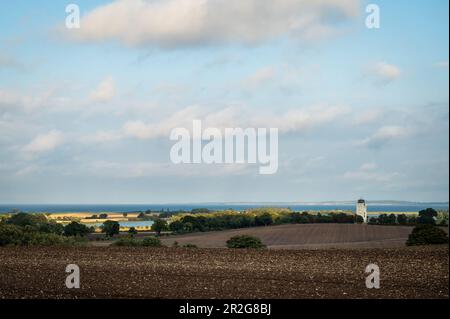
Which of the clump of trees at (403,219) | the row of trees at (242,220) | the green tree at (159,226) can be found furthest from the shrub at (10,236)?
the clump of trees at (403,219)

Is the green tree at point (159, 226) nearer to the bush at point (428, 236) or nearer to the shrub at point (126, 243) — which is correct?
the shrub at point (126, 243)

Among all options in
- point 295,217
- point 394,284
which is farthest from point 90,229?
point 394,284

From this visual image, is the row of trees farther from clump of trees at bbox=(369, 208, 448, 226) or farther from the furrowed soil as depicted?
the furrowed soil

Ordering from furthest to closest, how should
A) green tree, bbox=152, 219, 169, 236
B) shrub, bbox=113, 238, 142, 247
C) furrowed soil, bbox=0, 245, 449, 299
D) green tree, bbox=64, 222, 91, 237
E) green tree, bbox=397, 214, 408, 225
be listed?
green tree, bbox=397, 214, 408, 225
green tree, bbox=152, 219, 169, 236
green tree, bbox=64, 222, 91, 237
shrub, bbox=113, 238, 142, 247
furrowed soil, bbox=0, 245, 449, 299

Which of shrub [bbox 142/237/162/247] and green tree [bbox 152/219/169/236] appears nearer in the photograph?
shrub [bbox 142/237/162/247]

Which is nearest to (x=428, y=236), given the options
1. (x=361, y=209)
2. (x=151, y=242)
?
(x=151, y=242)

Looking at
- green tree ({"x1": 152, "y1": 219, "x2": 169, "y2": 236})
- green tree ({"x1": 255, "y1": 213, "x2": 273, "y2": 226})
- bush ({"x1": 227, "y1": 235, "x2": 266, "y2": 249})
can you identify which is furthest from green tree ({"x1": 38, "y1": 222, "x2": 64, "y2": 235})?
green tree ({"x1": 255, "y1": 213, "x2": 273, "y2": 226})
